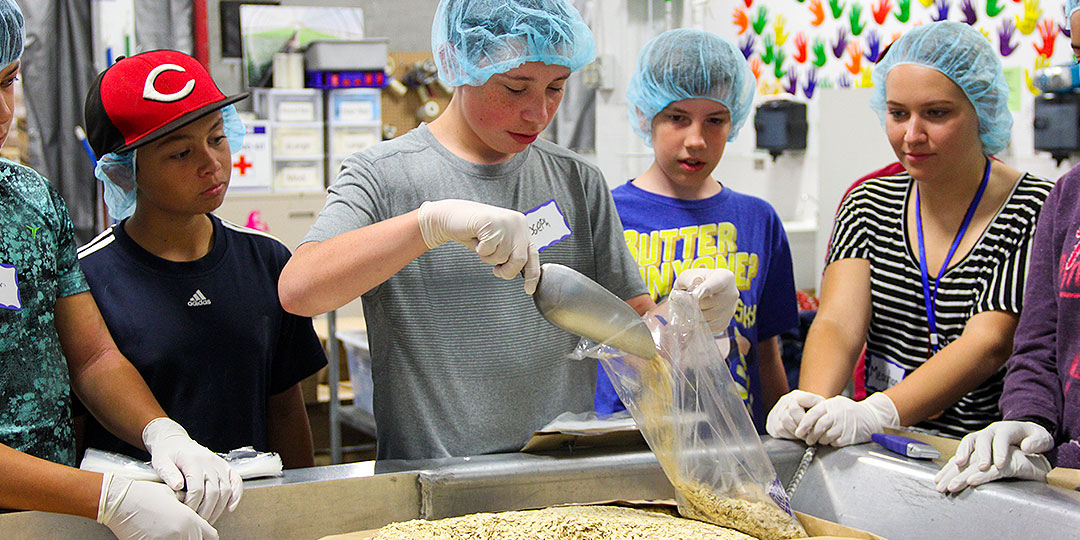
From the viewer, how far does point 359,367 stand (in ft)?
9.29

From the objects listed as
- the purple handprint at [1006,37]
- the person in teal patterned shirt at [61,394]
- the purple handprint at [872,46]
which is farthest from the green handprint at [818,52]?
the person in teal patterned shirt at [61,394]

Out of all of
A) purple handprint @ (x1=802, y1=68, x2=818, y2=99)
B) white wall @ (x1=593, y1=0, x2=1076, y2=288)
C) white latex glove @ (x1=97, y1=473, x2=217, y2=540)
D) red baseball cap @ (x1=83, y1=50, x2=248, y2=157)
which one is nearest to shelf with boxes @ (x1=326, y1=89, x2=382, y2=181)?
white wall @ (x1=593, y1=0, x2=1076, y2=288)

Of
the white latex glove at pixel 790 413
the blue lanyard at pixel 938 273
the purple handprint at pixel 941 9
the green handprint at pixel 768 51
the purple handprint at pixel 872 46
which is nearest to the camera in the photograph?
the white latex glove at pixel 790 413

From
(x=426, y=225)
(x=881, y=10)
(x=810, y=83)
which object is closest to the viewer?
(x=426, y=225)

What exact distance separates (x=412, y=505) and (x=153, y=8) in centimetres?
389

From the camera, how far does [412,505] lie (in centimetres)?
108

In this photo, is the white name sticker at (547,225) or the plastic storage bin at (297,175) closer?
the white name sticker at (547,225)

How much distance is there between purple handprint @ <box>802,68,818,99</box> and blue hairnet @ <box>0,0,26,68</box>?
333 cm

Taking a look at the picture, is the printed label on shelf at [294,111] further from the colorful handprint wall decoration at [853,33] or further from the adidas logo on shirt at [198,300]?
the adidas logo on shirt at [198,300]

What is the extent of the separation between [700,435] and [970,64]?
882mm

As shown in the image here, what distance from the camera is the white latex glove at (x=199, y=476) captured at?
96cm

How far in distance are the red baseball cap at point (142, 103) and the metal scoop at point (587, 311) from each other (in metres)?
0.64

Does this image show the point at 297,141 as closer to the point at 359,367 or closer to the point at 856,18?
the point at 359,367

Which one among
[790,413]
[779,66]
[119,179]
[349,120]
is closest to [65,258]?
[119,179]
